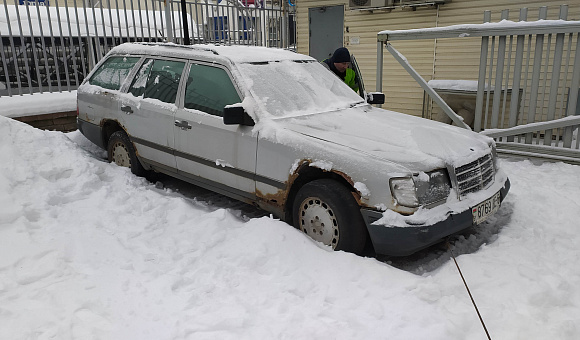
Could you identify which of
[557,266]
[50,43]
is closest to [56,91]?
[50,43]

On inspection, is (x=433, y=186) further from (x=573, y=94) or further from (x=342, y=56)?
(x=573, y=94)

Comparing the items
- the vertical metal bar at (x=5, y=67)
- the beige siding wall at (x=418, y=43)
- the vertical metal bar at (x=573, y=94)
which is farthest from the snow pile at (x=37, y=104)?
the vertical metal bar at (x=573, y=94)

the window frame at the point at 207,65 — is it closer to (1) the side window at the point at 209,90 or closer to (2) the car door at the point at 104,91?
(1) the side window at the point at 209,90

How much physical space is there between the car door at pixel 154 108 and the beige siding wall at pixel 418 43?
270 inches

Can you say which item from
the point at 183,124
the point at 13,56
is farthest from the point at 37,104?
the point at 183,124

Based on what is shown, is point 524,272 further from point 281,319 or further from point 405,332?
point 281,319

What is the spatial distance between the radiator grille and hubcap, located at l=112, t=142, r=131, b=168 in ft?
12.7

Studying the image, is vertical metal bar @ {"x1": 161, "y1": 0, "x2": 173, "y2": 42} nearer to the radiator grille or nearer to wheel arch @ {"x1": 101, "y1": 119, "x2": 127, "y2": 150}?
wheel arch @ {"x1": 101, "y1": 119, "x2": 127, "y2": 150}

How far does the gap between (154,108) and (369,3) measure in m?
7.00

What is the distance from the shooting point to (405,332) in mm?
2668

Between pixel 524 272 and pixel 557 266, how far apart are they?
328mm

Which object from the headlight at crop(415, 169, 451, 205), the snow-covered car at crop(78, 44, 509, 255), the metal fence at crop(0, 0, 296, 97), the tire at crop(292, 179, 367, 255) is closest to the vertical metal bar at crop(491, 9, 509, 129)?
the snow-covered car at crop(78, 44, 509, 255)

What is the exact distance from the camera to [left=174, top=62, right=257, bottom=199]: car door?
4.18 m

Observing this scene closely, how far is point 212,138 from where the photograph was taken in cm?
438
